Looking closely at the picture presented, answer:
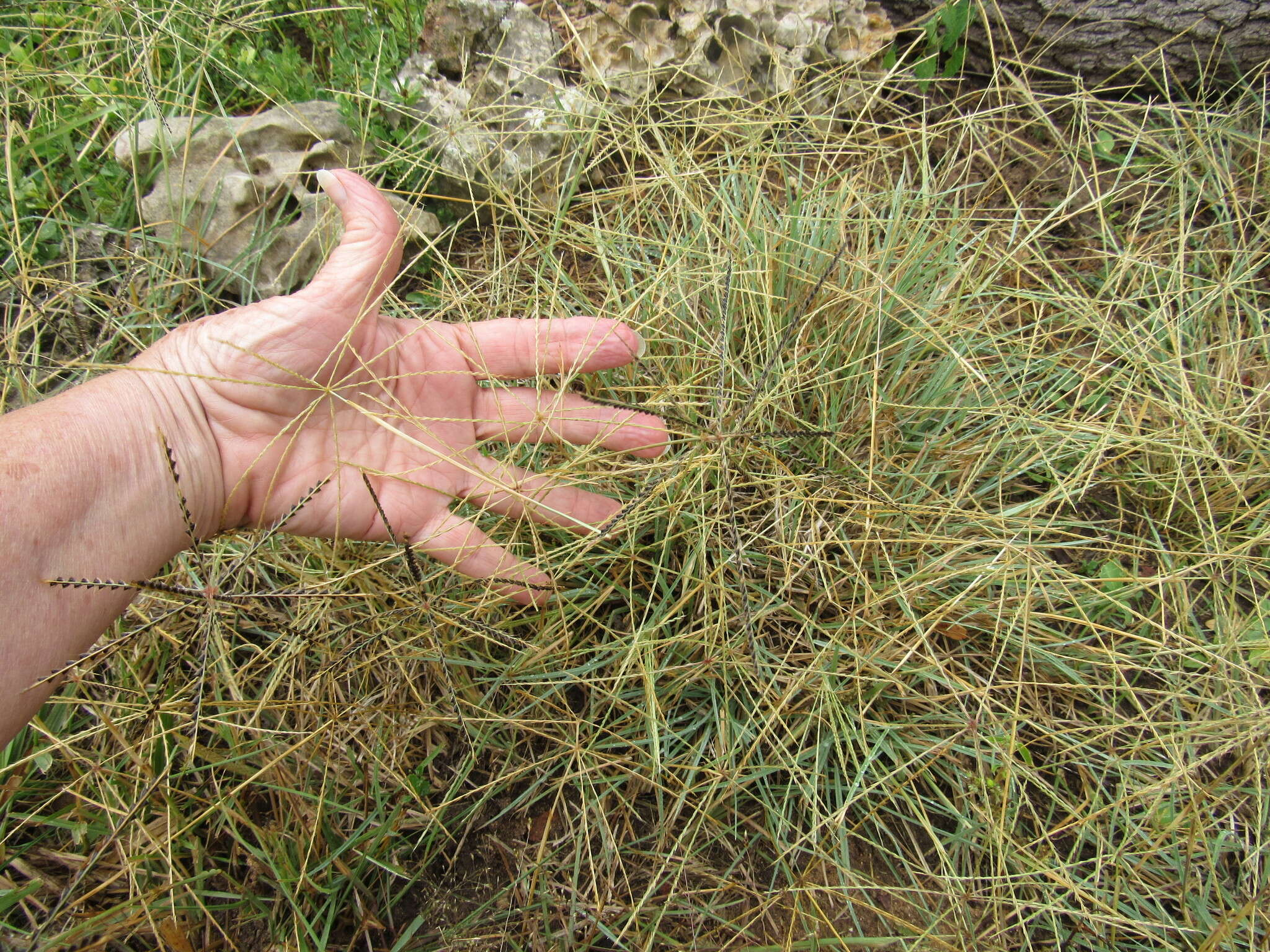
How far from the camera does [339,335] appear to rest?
125 centimetres

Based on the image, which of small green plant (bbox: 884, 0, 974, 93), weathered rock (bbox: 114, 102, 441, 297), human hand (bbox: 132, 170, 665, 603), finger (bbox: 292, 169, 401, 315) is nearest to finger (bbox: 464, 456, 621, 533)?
human hand (bbox: 132, 170, 665, 603)

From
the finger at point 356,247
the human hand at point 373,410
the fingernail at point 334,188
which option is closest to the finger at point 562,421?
the human hand at point 373,410

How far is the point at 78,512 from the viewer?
1091 millimetres

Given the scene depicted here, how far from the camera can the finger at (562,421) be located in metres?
1.39

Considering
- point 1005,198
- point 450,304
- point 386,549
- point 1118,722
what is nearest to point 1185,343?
point 1005,198

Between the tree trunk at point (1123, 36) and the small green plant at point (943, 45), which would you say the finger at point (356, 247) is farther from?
the tree trunk at point (1123, 36)

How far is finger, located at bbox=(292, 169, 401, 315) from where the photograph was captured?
4.01 ft

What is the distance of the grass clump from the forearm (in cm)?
10

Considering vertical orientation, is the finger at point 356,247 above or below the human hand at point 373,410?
above

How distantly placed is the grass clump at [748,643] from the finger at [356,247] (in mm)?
333

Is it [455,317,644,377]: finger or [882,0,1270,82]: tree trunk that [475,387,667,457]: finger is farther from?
[882,0,1270,82]: tree trunk

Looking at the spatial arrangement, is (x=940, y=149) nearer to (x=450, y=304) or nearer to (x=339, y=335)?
(x=450, y=304)

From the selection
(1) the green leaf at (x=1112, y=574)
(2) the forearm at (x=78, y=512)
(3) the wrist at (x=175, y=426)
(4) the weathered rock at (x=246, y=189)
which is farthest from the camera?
(4) the weathered rock at (x=246, y=189)

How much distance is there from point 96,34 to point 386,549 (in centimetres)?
157
